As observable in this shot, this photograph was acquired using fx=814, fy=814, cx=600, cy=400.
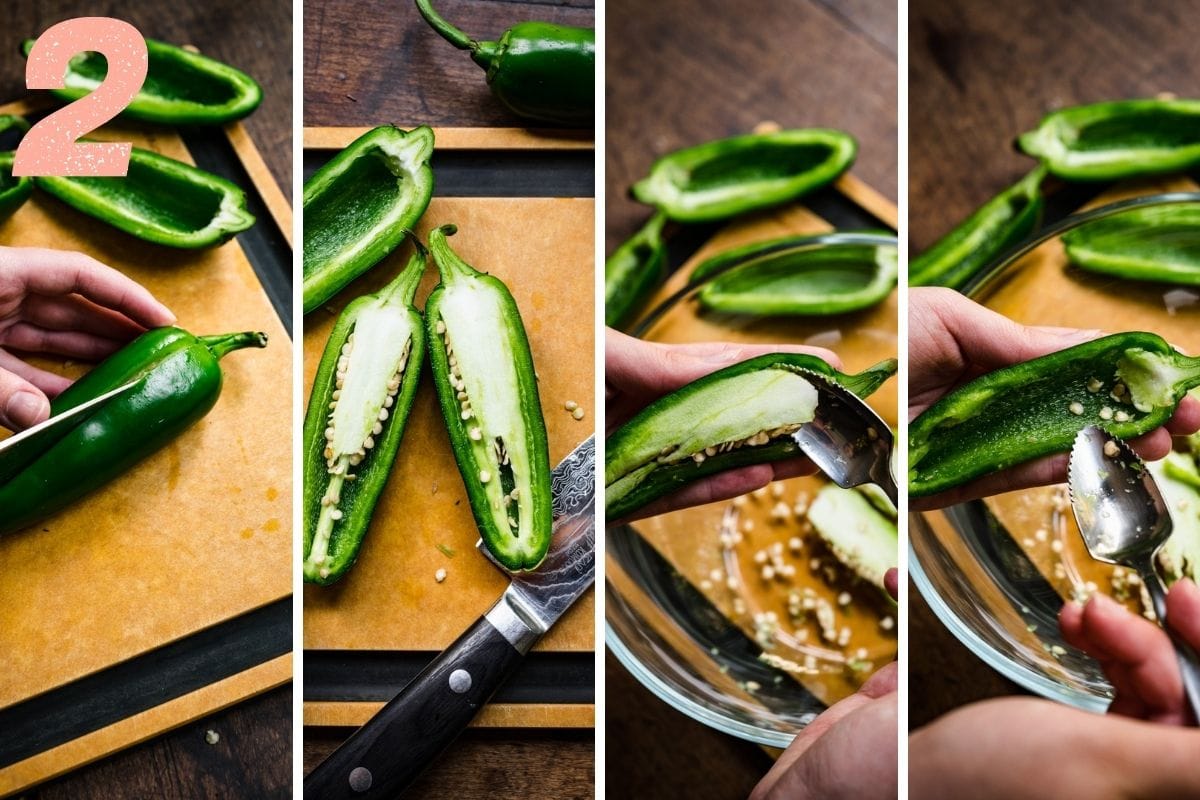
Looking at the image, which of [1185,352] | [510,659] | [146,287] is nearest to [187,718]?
[510,659]

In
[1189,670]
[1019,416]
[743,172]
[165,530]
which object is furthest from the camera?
[743,172]

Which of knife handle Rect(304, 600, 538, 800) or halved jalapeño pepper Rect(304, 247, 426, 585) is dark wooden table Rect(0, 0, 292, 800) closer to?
knife handle Rect(304, 600, 538, 800)

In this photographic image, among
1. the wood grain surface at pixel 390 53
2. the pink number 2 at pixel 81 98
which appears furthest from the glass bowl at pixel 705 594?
the pink number 2 at pixel 81 98

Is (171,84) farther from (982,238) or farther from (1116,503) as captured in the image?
(1116,503)

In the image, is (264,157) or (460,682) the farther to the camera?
(264,157)

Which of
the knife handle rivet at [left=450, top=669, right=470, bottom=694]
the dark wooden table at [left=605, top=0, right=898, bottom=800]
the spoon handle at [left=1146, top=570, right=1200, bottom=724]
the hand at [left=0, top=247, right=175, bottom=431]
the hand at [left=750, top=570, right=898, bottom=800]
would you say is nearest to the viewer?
the spoon handle at [left=1146, top=570, right=1200, bottom=724]

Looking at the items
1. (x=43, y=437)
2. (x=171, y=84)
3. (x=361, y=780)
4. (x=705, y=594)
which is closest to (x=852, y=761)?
(x=705, y=594)

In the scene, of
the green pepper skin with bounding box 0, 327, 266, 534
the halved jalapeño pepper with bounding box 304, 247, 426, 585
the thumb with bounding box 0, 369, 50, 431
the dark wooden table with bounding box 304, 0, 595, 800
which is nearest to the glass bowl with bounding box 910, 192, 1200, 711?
the dark wooden table with bounding box 304, 0, 595, 800
